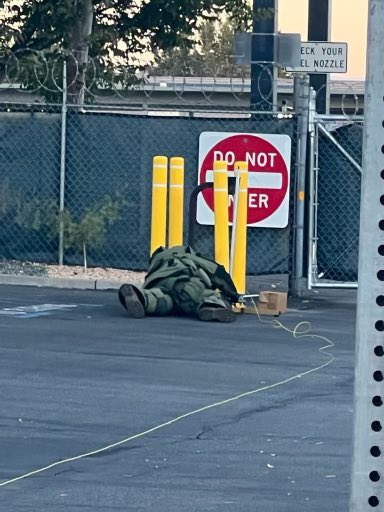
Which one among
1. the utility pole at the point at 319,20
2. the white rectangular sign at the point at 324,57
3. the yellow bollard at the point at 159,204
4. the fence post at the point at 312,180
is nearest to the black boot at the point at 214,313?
the yellow bollard at the point at 159,204

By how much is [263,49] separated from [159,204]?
4.47 metres

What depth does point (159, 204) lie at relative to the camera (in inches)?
494

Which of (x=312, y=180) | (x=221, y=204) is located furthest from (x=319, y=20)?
(x=221, y=204)

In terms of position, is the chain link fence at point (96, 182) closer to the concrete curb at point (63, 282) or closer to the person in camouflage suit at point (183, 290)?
the concrete curb at point (63, 282)

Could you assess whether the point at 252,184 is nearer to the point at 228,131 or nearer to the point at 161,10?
the point at 228,131

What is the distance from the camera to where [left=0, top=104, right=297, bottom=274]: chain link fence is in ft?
46.2

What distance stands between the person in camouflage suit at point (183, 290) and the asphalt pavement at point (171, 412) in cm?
14

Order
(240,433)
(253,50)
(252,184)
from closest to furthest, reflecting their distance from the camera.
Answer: (240,433) < (252,184) < (253,50)

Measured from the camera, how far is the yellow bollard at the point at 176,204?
12.3m

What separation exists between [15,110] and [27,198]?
1.18m

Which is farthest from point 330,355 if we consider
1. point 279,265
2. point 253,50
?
point 253,50

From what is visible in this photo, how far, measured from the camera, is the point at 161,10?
17453mm

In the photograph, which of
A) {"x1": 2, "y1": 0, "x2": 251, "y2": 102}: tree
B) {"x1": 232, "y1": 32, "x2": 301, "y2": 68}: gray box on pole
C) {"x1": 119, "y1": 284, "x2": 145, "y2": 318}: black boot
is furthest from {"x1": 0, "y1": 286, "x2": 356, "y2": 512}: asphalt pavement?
{"x1": 2, "y1": 0, "x2": 251, "y2": 102}: tree

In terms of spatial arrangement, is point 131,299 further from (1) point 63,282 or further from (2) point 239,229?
(1) point 63,282
